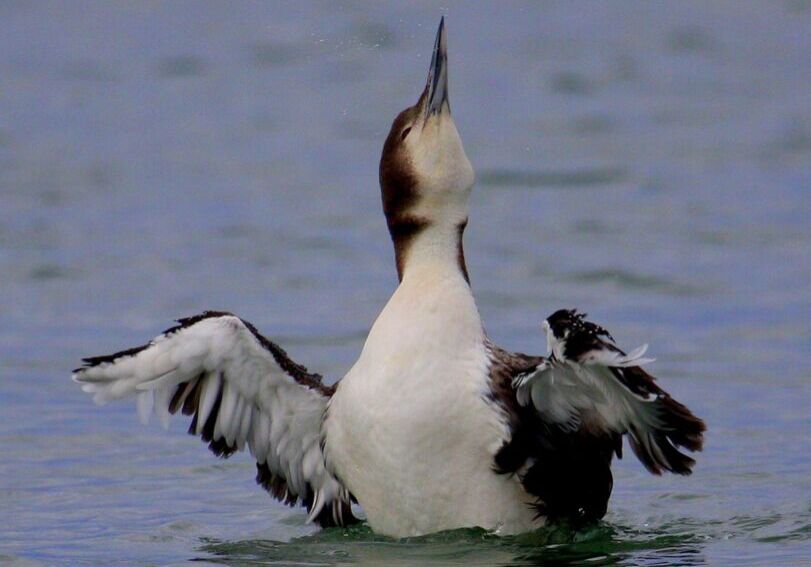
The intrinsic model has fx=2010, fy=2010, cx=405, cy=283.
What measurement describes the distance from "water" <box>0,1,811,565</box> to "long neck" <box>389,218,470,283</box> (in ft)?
4.23

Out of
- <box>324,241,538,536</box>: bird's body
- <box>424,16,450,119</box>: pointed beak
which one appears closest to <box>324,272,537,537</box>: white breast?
<box>324,241,538,536</box>: bird's body

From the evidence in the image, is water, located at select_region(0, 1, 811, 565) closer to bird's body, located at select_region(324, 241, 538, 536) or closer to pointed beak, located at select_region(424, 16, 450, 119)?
bird's body, located at select_region(324, 241, 538, 536)

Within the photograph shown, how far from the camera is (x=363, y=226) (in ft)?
65.1

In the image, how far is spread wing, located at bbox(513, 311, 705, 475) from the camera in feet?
28.6

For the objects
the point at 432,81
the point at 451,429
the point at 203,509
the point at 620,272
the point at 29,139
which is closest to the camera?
the point at 451,429

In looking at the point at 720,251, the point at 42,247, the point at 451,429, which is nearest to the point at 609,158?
the point at 720,251

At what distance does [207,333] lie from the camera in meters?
9.90

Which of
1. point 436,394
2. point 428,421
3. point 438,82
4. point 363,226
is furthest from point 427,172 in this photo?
point 363,226

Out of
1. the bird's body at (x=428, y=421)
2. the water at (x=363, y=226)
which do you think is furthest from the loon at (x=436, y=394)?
the water at (x=363, y=226)

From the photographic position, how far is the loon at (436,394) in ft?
30.8

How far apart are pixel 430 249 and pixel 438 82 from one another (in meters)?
0.86

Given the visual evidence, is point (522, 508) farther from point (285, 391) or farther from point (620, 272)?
point (620, 272)

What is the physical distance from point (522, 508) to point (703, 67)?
16773mm

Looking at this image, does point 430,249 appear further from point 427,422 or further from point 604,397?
point 604,397
